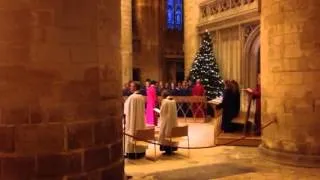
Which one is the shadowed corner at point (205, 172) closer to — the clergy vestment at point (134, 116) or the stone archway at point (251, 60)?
the clergy vestment at point (134, 116)

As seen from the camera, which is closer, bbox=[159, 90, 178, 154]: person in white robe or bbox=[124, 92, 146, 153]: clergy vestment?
bbox=[124, 92, 146, 153]: clergy vestment

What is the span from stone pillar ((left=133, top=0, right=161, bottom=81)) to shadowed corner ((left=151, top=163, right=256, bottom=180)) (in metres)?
17.1

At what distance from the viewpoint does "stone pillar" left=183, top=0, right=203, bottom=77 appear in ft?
75.4

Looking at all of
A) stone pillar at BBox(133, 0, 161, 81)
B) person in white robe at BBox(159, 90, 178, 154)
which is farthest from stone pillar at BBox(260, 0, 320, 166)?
stone pillar at BBox(133, 0, 161, 81)

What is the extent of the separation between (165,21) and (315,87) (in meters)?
19.9

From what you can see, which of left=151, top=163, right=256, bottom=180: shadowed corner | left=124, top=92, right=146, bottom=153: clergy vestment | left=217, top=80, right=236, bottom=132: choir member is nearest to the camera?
left=151, top=163, right=256, bottom=180: shadowed corner

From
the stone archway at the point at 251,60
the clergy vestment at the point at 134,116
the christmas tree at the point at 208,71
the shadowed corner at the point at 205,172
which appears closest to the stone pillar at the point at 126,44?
the christmas tree at the point at 208,71

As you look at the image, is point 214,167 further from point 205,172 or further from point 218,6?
A: point 218,6

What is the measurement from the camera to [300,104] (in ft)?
32.6

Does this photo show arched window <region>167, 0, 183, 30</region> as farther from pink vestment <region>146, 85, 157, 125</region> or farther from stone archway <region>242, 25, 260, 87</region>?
pink vestment <region>146, 85, 157, 125</region>

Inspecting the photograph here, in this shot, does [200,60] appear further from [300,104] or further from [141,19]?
[300,104]

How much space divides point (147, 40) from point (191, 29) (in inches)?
165

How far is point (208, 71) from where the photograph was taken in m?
20.4

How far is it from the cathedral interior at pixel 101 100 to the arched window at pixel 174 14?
1368 centimetres
